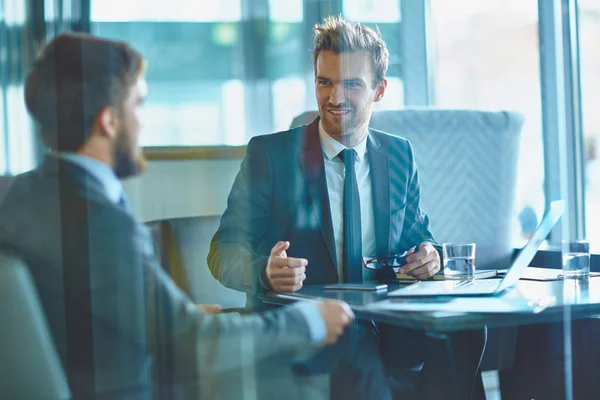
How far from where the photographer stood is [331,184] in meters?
1.58

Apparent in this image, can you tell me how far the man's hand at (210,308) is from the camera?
1.22 m

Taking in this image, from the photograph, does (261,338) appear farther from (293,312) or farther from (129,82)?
(129,82)

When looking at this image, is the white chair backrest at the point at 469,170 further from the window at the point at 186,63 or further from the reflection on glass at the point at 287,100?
the window at the point at 186,63

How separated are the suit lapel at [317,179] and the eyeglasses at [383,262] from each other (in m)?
0.07

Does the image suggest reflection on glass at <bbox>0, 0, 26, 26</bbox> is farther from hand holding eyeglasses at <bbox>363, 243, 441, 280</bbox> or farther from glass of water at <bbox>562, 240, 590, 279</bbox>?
glass of water at <bbox>562, 240, 590, 279</bbox>

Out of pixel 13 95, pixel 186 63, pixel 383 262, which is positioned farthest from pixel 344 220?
pixel 13 95

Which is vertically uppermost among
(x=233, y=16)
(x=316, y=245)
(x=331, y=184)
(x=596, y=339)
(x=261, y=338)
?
(x=233, y=16)

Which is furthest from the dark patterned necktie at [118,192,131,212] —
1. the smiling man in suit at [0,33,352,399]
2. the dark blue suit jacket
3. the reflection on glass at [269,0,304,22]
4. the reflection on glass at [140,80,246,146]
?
the reflection on glass at [269,0,304,22]

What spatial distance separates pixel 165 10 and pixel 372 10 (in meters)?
0.70

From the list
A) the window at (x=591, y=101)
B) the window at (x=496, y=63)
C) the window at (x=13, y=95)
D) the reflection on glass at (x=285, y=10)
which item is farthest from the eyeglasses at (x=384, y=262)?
the window at (x=591, y=101)

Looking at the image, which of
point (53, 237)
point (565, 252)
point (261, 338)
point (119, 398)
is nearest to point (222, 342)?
point (261, 338)

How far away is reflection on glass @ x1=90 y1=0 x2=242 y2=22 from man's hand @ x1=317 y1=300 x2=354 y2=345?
55 centimetres

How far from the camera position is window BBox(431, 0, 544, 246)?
2.47m

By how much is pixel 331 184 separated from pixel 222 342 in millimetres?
547
